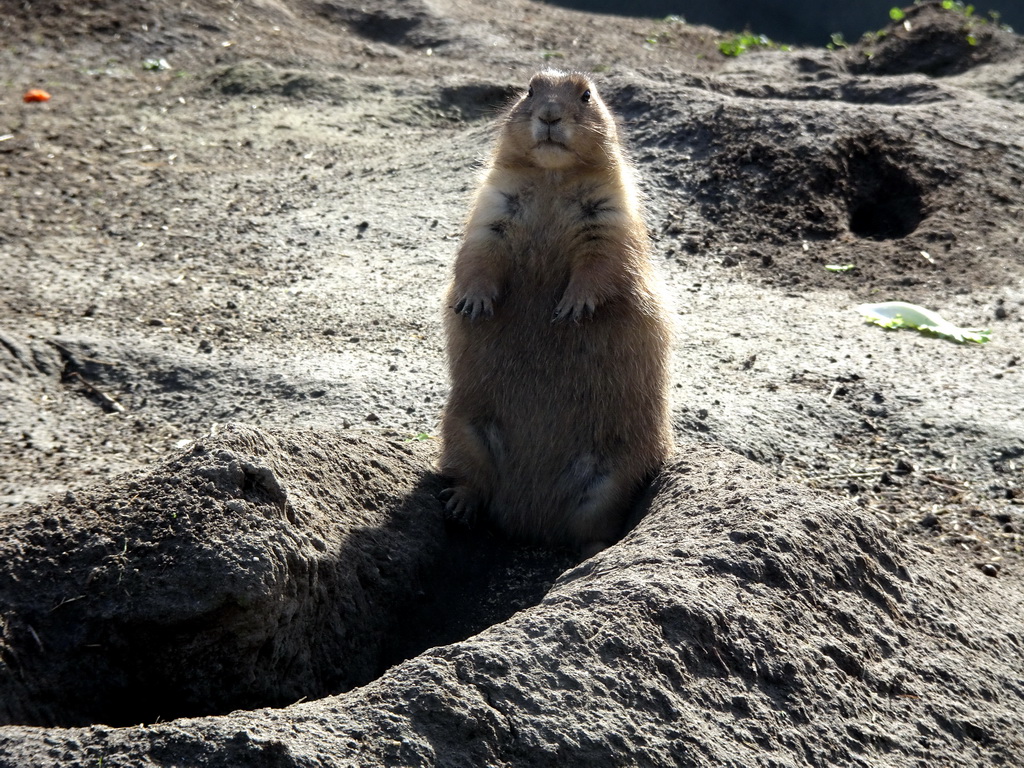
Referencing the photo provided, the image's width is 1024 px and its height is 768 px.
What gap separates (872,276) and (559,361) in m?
4.53

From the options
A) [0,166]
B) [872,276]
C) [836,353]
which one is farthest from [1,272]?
[872,276]

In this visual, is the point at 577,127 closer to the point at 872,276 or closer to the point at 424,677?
the point at 424,677

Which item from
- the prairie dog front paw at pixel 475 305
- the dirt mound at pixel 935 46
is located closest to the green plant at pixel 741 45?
the dirt mound at pixel 935 46

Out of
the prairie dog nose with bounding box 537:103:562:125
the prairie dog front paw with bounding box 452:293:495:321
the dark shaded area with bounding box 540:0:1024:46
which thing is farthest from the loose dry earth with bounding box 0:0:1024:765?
the dark shaded area with bounding box 540:0:1024:46

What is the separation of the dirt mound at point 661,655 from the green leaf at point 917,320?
3280 mm

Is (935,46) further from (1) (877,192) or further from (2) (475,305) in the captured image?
(2) (475,305)

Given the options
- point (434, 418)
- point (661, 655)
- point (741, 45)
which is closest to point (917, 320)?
point (434, 418)

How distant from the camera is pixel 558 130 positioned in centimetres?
494

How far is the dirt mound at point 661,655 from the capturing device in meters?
2.95

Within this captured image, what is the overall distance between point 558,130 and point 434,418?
1.97 m

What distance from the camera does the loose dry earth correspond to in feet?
11.0

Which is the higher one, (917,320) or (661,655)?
(661,655)

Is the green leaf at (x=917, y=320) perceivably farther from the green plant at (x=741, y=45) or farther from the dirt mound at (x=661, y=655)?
the green plant at (x=741, y=45)

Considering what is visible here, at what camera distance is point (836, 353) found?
7262mm
